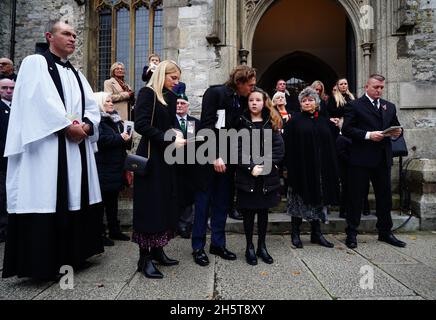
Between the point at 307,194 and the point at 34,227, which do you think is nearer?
the point at 34,227

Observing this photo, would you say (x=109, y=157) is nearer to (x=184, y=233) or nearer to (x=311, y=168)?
(x=184, y=233)

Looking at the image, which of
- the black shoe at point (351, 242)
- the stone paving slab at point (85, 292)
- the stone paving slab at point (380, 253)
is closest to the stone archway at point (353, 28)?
the stone paving slab at point (380, 253)

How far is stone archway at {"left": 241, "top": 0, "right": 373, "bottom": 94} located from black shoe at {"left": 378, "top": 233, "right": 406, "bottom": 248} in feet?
11.1

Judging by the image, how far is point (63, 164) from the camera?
292 centimetres

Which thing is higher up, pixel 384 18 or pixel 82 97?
pixel 384 18

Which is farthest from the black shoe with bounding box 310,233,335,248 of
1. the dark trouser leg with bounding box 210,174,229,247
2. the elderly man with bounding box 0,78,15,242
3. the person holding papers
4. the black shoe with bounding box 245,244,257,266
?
the elderly man with bounding box 0,78,15,242

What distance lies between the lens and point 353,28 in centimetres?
659

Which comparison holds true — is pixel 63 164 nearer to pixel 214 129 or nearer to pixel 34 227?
pixel 34 227

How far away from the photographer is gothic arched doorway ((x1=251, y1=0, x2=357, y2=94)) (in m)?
11.4

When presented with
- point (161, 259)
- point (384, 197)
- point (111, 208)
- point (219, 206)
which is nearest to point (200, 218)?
point (219, 206)

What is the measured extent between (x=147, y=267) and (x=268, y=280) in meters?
1.12

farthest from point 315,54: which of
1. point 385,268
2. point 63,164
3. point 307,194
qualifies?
point 63,164
